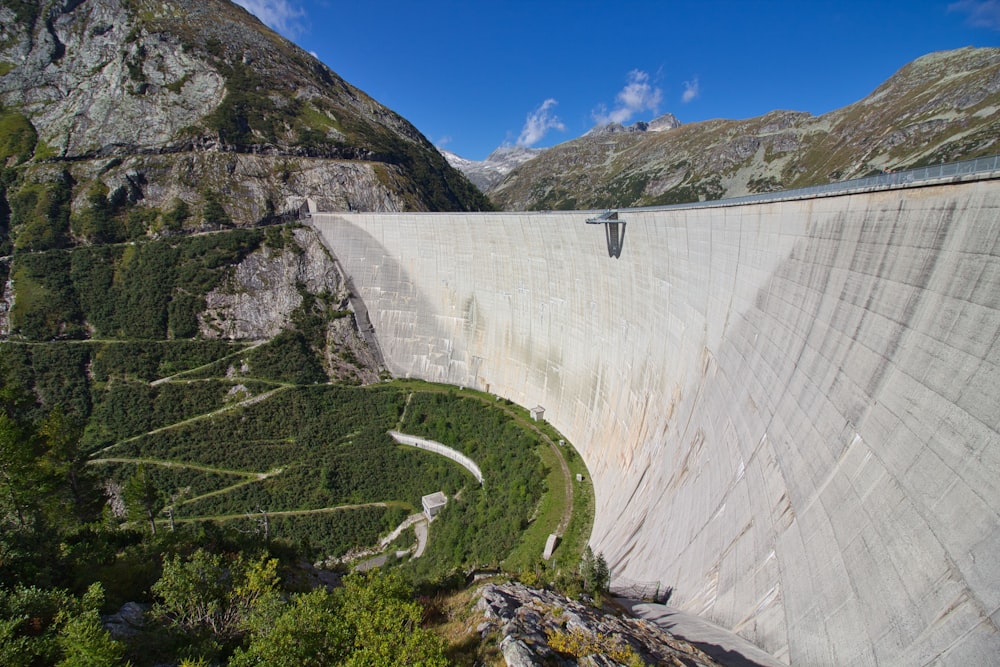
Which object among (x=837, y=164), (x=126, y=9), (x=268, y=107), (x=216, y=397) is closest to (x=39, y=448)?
(x=216, y=397)

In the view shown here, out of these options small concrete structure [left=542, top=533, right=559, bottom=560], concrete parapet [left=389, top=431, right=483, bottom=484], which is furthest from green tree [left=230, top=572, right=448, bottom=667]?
concrete parapet [left=389, top=431, right=483, bottom=484]

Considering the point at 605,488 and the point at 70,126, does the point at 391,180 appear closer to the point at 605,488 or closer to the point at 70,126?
the point at 70,126

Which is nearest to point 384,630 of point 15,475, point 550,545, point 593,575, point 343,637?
point 343,637

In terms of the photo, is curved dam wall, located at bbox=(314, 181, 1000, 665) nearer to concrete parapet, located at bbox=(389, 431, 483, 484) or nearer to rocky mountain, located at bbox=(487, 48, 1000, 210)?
concrete parapet, located at bbox=(389, 431, 483, 484)

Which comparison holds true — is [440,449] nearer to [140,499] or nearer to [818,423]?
[140,499]

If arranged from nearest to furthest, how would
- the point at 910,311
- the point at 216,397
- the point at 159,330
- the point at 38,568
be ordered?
the point at 910,311, the point at 38,568, the point at 216,397, the point at 159,330
